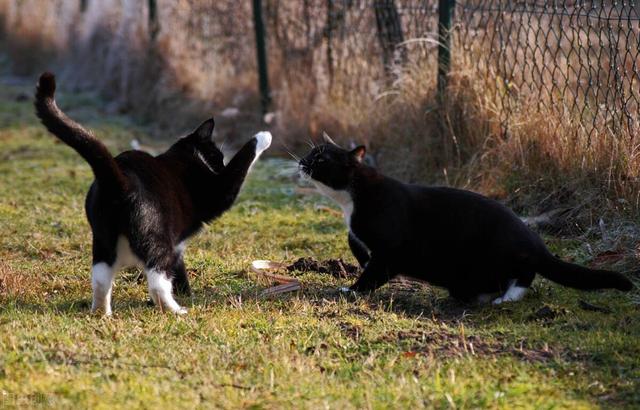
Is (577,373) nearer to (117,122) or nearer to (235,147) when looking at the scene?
(235,147)

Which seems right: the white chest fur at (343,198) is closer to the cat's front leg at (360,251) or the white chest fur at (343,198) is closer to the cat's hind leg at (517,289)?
the cat's front leg at (360,251)

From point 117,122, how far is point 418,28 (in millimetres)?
4695

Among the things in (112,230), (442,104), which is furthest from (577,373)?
(442,104)

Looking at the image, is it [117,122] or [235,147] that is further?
[117,122]

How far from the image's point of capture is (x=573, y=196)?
227 inches

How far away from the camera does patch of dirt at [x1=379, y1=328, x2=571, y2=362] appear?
356cm

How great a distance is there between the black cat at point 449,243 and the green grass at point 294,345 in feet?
0.44

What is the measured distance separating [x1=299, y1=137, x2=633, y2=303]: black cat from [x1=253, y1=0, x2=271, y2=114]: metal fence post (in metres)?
4.98

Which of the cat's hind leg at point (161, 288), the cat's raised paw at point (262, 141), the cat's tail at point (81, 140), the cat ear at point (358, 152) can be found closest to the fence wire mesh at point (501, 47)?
the cat ear at point (358, 152)

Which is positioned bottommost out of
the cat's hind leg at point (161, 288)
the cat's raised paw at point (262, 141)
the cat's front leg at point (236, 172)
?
the cat's hind leg at point (161, 288)

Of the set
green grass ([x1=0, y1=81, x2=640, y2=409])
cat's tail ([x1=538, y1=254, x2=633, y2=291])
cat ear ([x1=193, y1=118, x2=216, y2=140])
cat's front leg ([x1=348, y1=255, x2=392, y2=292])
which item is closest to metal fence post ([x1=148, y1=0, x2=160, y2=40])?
green grass ([x1=0, y1=81, x2=640, y2=409])

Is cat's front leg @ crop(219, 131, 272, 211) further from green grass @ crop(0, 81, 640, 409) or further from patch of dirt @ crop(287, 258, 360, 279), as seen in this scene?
patch of dirt @ crop(287, 258, 360, 279)

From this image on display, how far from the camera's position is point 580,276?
426 cm

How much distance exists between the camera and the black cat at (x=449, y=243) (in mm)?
4363
